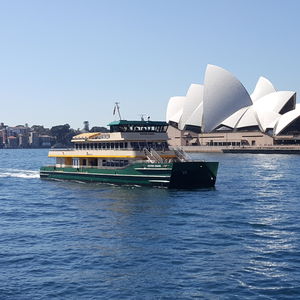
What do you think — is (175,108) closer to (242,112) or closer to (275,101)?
(242,112)

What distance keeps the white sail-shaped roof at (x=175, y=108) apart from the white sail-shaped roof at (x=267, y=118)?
35342mm

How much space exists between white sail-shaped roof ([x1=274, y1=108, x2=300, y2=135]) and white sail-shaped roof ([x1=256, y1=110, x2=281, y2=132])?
107 inches

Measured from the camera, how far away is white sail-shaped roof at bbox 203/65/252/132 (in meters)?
146

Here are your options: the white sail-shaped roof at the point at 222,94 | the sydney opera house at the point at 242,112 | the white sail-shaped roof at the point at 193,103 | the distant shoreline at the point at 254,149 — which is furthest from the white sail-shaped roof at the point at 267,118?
the white sail-shaped roof at the point at 193,103

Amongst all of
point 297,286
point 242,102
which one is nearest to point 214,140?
point 242,102

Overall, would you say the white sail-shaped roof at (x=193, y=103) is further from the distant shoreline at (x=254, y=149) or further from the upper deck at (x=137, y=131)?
the upper deck at (x=137, y=131)

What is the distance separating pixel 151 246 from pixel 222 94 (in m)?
127

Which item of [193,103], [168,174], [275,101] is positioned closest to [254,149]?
[275,101]

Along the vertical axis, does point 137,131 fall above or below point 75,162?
above

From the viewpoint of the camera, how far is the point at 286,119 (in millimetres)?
138250

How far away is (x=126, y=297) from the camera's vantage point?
17.1 metres

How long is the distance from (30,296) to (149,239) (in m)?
8.69

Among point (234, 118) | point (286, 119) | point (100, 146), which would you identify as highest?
point (234, 118)

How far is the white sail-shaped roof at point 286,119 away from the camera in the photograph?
451 feet
